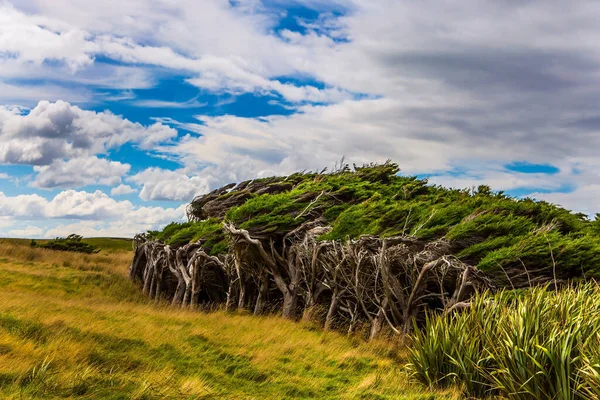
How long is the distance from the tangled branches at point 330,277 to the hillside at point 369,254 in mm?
46

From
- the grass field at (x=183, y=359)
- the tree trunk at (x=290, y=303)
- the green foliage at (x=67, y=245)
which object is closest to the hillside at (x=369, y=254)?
the tree trunk at (x=290, y=303)

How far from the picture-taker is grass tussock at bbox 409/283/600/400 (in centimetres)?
788

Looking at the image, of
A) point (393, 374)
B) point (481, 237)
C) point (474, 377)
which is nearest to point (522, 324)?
point (474, 377)

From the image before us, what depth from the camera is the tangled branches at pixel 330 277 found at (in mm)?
14625

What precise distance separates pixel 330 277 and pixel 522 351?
1004 cm

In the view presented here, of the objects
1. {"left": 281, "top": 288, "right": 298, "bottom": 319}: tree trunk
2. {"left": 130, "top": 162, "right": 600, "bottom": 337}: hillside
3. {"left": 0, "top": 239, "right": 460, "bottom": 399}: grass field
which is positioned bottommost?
{"left": 0, "top": 239, "right": 460, "bottom": 399}: grass field

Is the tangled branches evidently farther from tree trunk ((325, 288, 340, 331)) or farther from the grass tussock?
the grass tussock

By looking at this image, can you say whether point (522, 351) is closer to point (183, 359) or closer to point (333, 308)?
point (183, 359)

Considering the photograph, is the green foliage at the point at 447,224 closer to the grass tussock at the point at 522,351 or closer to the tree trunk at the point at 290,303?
the tree trunk at the point at 290,303

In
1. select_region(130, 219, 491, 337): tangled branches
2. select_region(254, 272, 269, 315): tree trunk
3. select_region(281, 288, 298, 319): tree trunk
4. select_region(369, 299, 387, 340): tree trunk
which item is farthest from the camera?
select_region(254, 272, 269, 315): tree trunk

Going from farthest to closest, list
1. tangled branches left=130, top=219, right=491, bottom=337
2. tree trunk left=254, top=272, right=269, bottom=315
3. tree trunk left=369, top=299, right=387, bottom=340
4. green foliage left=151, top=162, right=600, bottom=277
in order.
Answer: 1. tree trunk left=254, top=272, right=269, bottom=315
2. tree trunk left=369, top=299, right=387, bottom=340
3. tangled branches left=130, top=219, right=491, bottom=337
4. green foliage left=151, top=162, right=600, bottom=277

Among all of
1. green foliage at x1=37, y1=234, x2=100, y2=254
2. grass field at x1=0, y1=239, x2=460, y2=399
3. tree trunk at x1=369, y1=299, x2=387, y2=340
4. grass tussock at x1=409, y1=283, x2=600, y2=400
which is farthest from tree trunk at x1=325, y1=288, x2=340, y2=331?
green foliage at x1=37, y1=234, x2=100, y2=254

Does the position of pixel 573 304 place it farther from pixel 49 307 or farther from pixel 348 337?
pixel 49 307

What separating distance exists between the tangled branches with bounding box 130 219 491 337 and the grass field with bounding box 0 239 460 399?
1318mm
